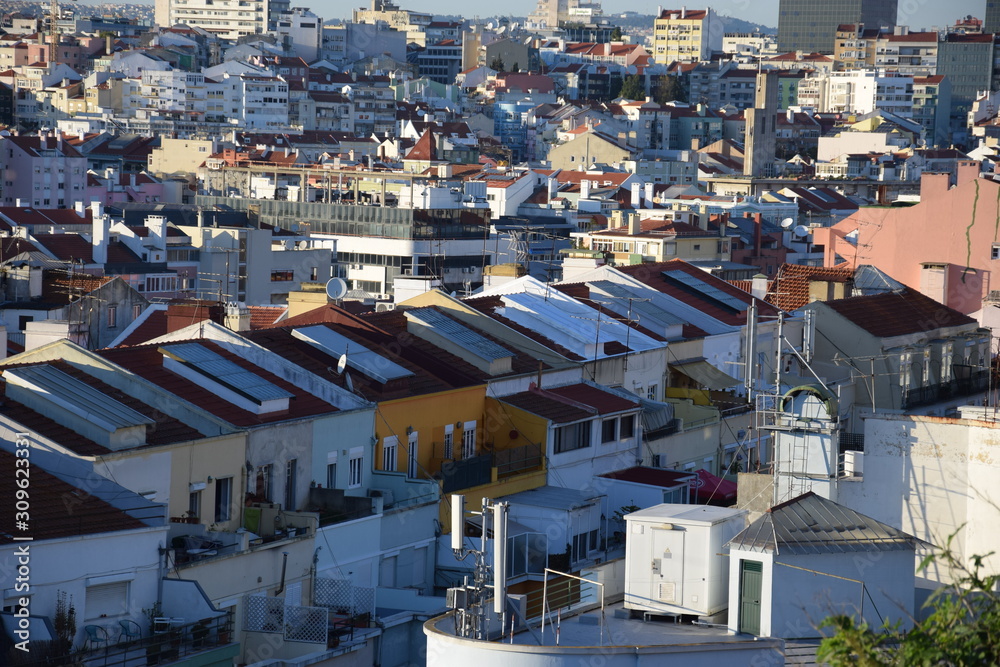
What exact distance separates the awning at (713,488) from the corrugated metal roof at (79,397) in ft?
26.5

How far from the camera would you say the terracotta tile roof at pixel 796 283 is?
32.0 metres

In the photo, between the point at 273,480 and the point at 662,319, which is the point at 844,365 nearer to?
the point at 662,319

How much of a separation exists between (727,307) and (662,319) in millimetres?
2812

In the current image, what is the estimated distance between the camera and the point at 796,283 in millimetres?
32969

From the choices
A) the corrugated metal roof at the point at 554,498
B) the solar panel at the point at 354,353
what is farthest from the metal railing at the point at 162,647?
the corrugated metal roof at the point at 554,498

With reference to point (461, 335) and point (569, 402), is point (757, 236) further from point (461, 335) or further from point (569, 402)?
point (569, 402)

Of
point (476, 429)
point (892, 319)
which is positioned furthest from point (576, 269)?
point (476, 429)

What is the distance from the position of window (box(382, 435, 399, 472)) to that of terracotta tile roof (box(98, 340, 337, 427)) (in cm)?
113

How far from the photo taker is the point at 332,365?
2155cm

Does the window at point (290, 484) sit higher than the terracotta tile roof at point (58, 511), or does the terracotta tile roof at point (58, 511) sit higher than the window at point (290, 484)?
the terracotta tile roof at point (58, 511)

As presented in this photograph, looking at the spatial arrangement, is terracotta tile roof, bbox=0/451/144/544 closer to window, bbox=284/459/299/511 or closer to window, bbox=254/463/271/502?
window, bbox=254/463/271/502

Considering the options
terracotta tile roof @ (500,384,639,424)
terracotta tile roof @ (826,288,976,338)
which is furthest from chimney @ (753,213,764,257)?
terracotta tile roof @ (500,384,639,424)

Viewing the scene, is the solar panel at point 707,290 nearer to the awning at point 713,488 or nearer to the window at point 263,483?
the awning at point 713,488

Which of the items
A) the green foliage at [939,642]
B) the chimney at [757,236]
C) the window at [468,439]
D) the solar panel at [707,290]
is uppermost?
the green foliage at [939,642]
